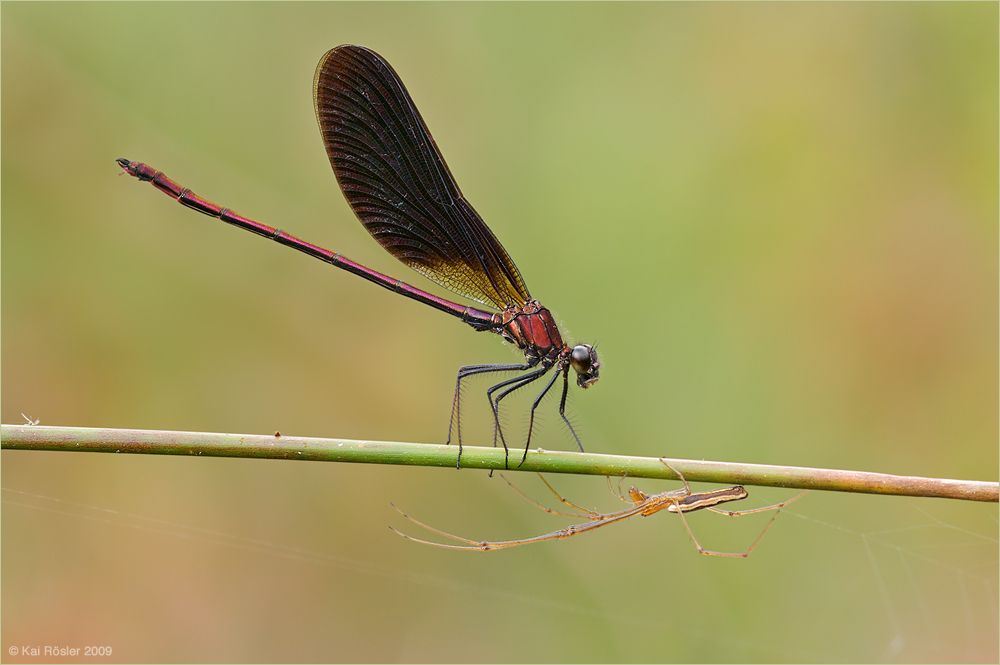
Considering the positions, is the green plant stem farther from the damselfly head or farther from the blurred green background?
the blurred green background

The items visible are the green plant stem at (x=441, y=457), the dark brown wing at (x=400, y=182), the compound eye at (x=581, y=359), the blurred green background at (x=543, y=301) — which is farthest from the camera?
the blurred green background at (x=543, y=301)

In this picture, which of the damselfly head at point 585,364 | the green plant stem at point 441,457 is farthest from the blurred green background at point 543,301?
the green plant stem at point 441,457

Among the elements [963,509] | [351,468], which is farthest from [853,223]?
[351,468]

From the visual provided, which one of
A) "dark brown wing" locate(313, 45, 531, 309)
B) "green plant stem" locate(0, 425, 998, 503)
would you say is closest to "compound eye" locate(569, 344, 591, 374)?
"dark brown wing" locate(313, 45, 531, 309)

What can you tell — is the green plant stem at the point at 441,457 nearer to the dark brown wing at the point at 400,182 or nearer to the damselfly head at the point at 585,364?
the damselfly head at the point at 585,364

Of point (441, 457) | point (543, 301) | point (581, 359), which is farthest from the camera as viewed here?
point (543, 301)

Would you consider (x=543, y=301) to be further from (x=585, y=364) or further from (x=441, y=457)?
(x=441, y=457)

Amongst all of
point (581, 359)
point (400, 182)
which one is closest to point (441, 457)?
point (581, 359)
